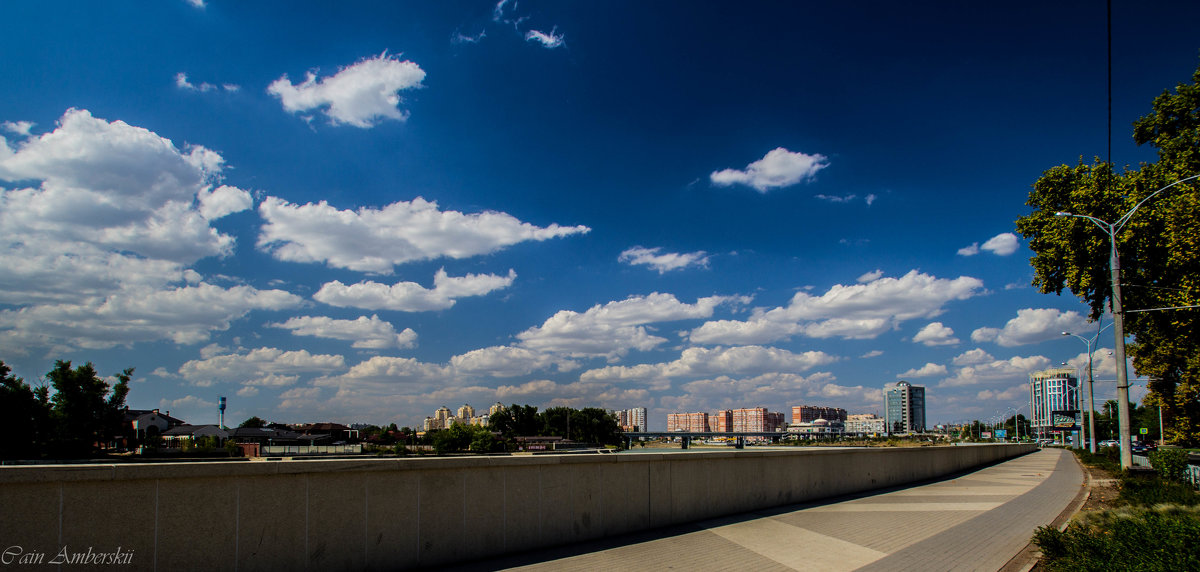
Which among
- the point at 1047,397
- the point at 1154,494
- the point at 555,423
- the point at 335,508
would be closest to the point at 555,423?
the point at 555,423

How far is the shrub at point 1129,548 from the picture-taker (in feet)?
18.5

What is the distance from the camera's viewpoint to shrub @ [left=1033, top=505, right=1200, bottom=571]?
5637 millimetres

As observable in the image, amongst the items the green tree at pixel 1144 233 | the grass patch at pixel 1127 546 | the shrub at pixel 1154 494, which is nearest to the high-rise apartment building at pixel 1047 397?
the green tree at pixel 1144 233

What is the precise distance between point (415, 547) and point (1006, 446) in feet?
157

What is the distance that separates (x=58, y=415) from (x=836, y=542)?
6552cm

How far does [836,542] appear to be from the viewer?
9.02 meters

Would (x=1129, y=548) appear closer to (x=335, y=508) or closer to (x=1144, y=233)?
(x=335, y=508)

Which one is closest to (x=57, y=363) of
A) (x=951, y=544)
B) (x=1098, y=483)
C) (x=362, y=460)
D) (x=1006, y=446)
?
(x=362, y=460)

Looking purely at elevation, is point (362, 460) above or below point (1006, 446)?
above

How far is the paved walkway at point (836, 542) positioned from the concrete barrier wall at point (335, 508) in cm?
46

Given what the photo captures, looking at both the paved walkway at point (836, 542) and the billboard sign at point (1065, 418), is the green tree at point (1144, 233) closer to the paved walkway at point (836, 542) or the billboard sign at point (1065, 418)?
the paved walkway at point (836, 542)

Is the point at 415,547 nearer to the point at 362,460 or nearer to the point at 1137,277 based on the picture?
the point at 362,460

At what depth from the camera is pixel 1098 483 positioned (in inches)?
771

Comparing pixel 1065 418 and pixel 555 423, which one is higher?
pixel 1065 418
